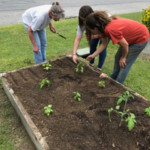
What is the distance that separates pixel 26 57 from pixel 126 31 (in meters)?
3.24

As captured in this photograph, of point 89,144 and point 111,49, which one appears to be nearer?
point 89,144

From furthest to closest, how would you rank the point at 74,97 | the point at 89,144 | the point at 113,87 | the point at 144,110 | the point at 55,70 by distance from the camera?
the point at 55,70 → the point at 113,87 → the point at 74,97 → the point at 144,110 → the point at 89,144

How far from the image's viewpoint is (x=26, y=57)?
16.3 ft

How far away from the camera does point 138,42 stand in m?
2.78

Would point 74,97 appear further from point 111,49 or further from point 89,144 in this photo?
point 111,49

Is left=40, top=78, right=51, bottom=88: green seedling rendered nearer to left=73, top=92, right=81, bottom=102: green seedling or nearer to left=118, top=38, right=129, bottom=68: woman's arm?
left=73, top=92, right=81, bottom=102: green seedling

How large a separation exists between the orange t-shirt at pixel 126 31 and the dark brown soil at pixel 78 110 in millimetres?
831

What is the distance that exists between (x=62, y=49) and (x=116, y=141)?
3959mm

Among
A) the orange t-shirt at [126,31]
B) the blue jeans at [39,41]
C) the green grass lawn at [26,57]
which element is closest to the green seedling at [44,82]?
the green grass lawn at [26,57]

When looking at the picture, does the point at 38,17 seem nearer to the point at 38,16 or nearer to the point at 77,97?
the point at 38,16

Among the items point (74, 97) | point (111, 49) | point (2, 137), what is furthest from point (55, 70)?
point (111, 49)

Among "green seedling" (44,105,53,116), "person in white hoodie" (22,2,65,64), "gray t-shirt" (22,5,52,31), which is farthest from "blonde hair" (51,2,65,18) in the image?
"green seedling" (44,105,53,116)

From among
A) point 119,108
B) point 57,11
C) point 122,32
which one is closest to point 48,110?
point 119,108

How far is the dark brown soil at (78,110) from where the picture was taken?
6.63ft
